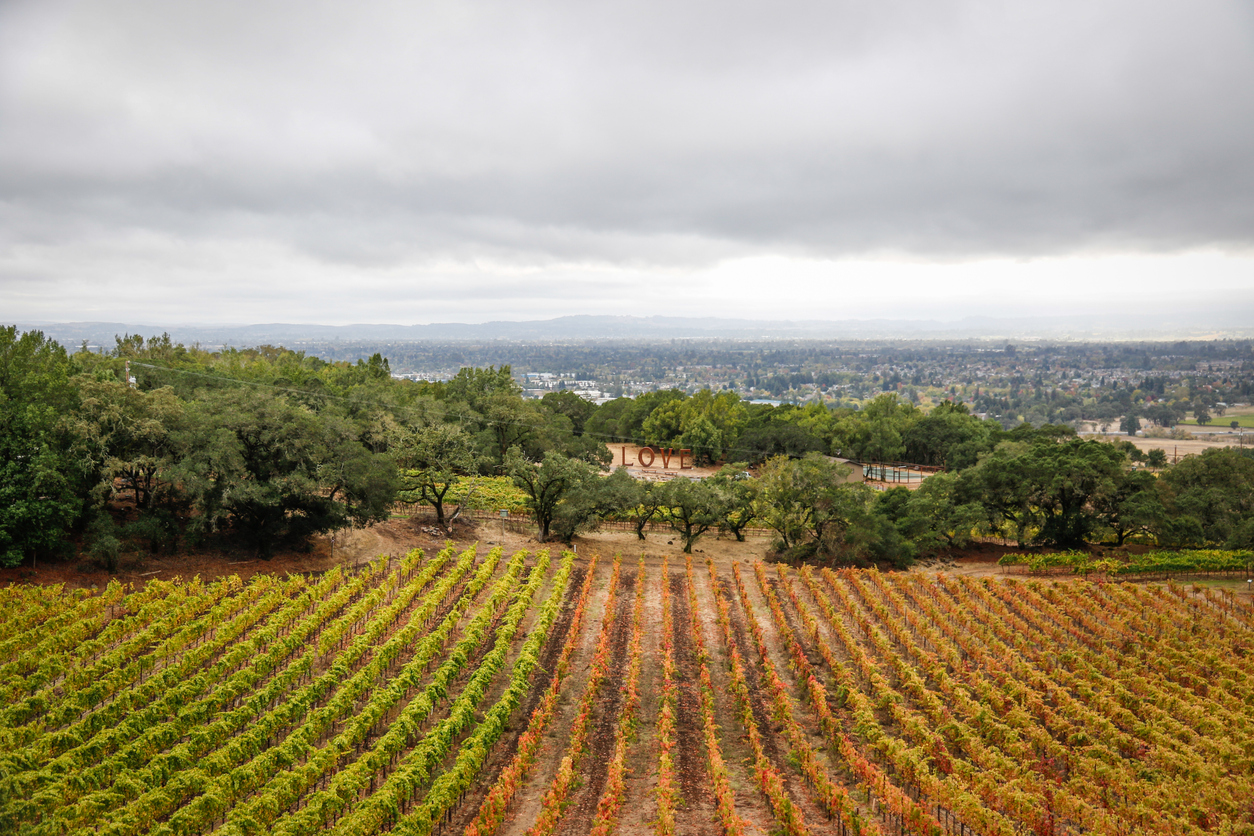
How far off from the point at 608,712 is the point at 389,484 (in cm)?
1913

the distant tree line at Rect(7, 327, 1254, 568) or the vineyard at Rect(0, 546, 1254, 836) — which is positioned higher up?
the distant tree line at Rect(7, 327, 1254, 568)

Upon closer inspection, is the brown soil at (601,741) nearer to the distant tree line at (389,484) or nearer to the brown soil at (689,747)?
the brown soil at (689,747)

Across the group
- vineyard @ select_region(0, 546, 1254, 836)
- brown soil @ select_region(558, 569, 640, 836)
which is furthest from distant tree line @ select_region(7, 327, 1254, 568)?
brown soil @ select_region(558, 569, 640, 836)

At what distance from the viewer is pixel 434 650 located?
22.7 m

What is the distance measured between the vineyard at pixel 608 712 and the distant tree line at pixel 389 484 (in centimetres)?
485

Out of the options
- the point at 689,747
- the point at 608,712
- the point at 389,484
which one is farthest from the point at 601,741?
the point at 389,484

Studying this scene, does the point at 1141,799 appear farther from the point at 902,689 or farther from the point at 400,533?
the point at 400,533

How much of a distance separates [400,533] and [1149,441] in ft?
375

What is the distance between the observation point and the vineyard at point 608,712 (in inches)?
592

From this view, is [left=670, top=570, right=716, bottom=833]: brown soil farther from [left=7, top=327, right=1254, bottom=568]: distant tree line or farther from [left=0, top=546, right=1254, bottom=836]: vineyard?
[left=7, top=327, right=1254, bottom=568]: distant tree line

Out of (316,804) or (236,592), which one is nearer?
(316,804)

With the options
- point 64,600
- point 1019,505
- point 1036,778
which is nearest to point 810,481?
point 1019,505

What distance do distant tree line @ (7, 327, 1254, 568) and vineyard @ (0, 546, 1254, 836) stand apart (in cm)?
485

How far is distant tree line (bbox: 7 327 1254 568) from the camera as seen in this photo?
28.7 meters
